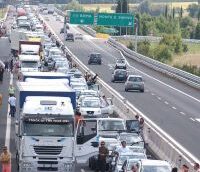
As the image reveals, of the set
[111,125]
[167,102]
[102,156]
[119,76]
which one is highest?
[102,156]

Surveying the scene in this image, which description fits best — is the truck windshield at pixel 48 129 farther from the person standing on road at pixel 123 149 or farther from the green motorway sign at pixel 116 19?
the green motorway sign at pixel 116 19

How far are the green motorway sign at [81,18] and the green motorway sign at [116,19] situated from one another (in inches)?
98.6

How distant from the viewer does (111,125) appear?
114 ft

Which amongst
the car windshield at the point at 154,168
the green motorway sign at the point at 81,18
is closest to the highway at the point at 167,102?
the green motorway sign at the point at 81,18

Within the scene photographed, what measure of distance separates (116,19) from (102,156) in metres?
80.2

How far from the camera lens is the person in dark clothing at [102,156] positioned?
2825 centimetres

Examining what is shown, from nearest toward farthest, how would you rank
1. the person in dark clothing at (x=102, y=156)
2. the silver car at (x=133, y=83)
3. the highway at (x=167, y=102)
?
the person in dark clothing at (x=102, y=156), the highway at (x=167, y=102), the silver car at (x=133, y=83)

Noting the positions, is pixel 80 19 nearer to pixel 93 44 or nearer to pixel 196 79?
pixel 93 44

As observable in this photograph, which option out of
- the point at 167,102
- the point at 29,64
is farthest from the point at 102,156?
the point at 29,64

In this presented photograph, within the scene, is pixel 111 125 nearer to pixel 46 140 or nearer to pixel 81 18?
pixel 46 140

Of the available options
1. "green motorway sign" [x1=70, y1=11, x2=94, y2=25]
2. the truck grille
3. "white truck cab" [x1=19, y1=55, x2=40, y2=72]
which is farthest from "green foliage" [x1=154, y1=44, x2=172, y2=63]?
the truck grille

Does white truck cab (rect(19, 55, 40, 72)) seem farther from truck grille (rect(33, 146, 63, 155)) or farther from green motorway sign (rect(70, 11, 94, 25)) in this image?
truck grille (rect(33, 146, 63, 155))

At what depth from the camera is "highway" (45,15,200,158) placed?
4198 cm

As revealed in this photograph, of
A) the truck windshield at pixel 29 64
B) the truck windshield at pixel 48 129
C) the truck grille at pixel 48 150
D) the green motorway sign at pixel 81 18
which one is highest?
the truck windshield at pixel 48 129
